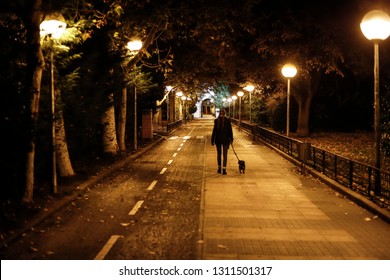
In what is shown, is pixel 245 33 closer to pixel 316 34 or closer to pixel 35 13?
pixel 316 34

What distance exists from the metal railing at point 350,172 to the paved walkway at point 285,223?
56cm

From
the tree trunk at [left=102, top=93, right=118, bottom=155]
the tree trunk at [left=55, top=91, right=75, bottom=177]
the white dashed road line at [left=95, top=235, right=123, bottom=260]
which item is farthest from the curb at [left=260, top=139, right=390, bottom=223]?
the tree trunk at [left=102, top=93, right=118, bottom=155]

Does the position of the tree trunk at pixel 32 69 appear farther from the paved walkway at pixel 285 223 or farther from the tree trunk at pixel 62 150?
Result: the paved walkway at pixel 285 223

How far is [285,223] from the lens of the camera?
30.0 feet

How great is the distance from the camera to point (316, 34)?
22.2 metres

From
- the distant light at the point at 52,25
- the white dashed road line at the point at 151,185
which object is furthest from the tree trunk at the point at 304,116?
the distant light at the point at 52,25

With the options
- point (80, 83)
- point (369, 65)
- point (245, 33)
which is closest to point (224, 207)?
point (80, 83)

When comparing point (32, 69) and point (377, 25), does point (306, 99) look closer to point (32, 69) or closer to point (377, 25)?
point (377, 25)

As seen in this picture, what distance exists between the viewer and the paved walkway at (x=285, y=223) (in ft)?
23.8

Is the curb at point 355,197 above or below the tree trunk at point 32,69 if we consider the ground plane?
below

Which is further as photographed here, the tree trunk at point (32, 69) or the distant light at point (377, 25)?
the distant light at point (377, 25)

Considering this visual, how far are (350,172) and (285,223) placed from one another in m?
4.05

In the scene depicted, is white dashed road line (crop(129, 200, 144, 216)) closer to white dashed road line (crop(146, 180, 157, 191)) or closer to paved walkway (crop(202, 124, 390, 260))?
paved walkway (crop(202, 124, 390, 260))

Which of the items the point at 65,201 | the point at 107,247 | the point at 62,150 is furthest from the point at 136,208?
the point at 62,150
